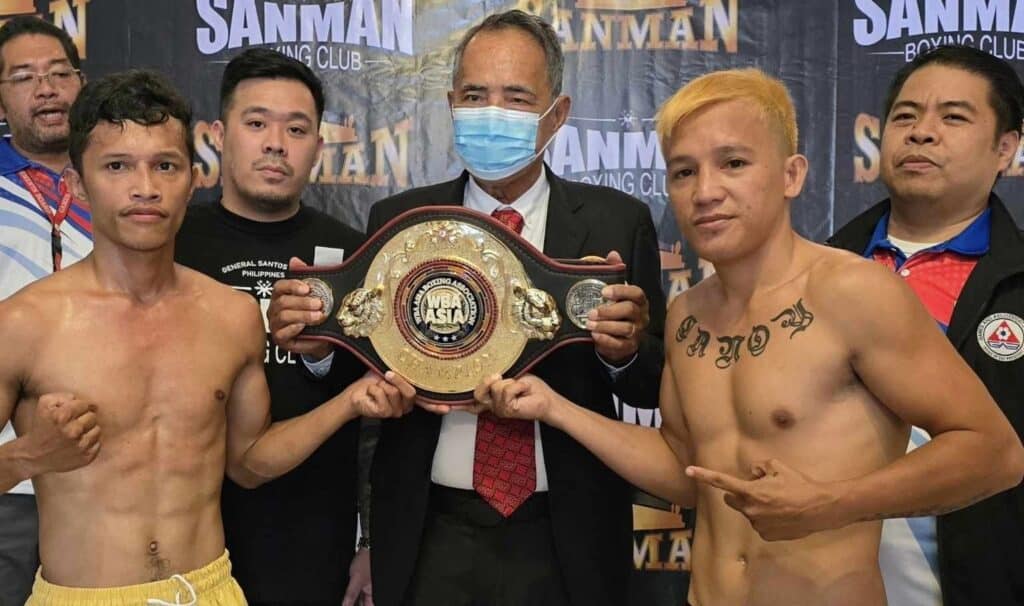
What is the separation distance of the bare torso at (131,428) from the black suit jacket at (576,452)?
15.6 inches

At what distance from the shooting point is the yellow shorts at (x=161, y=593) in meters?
2.00

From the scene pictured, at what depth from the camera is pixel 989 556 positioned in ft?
7.64

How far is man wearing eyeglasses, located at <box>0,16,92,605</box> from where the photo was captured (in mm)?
2980

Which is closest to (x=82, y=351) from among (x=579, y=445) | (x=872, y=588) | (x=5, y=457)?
(x=5, y=457)

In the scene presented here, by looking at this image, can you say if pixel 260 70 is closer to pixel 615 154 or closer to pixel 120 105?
pixel 120 105

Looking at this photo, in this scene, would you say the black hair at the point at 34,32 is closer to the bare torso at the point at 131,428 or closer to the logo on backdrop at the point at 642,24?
the bare torso at the point at 131,428

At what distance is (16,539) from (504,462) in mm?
1655

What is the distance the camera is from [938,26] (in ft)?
11.2

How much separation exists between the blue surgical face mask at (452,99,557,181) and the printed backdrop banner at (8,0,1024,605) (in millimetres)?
1178

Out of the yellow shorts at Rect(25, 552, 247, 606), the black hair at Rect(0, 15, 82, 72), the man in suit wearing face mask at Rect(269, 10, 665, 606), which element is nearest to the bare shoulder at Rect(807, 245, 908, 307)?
the man in suit wearing face mask at Rect(269, 10, 665, 606)

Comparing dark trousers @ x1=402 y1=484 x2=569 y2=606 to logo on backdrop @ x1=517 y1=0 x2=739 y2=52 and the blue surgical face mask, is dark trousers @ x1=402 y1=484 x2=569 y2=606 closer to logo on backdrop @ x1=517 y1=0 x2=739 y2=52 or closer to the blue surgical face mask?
the blue surgical face mask

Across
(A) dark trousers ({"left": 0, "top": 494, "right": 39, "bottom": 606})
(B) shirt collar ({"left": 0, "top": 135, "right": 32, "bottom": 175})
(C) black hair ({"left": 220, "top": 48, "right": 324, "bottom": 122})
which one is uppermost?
(C) black hair ({"left": 220, "top": 48, "right": 324, "bottom": 122})

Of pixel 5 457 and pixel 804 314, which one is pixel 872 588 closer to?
pixel 804 314

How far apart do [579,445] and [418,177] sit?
1595 millimetres
